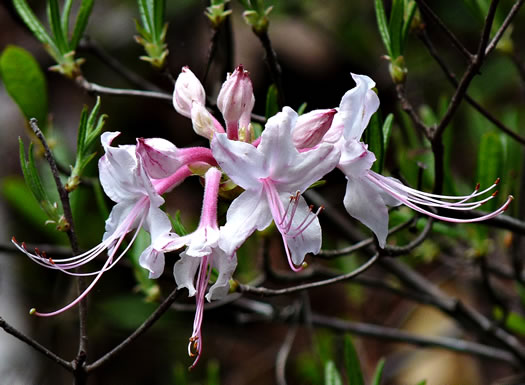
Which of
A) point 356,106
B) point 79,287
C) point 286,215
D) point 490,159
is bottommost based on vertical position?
point 490,159

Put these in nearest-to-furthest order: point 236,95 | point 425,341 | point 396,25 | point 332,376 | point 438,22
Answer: point 236,95, point 438,22, point 396,25, point 332,376, point 425,341

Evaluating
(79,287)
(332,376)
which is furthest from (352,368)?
(79,287)

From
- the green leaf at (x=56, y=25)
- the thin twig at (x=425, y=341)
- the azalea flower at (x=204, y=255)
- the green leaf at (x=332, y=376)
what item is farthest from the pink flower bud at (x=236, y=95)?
the thin twig at (x=425, y=341)

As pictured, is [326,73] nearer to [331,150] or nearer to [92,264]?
[92,264]

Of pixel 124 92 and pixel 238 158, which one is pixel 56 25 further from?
pixel 238 158

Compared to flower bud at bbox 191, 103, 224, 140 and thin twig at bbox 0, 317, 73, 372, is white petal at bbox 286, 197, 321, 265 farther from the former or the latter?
thin twig at bbox 0, 317, 73, 372

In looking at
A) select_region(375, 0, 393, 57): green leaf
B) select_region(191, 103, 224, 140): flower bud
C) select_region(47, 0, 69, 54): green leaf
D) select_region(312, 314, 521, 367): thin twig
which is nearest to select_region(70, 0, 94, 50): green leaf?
select_region(47, 0, 69, 54): green leaf
